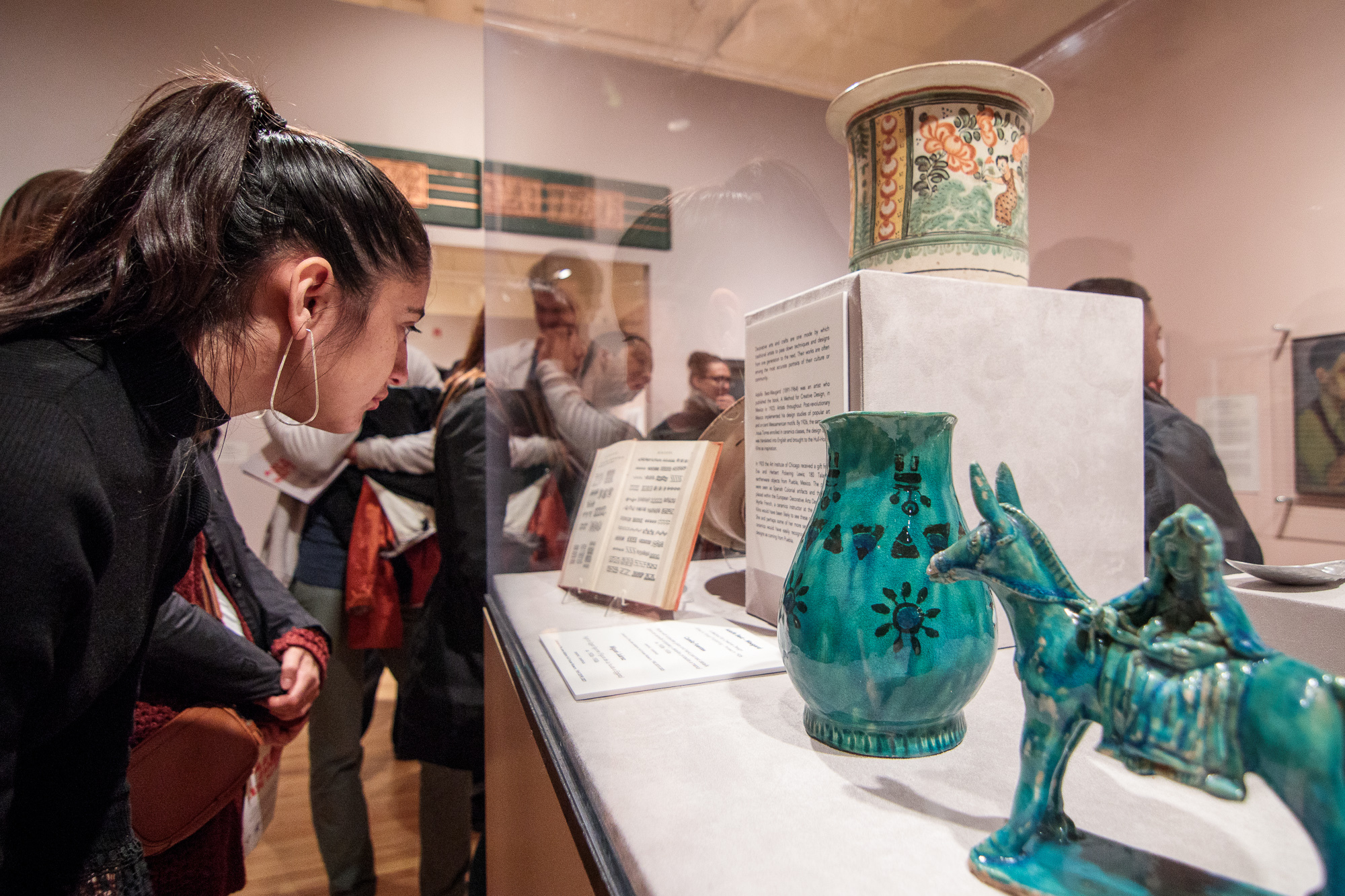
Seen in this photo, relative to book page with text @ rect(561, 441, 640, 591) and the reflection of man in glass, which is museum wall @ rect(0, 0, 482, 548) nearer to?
book page with text @ rect(561, 441, 640, 591)

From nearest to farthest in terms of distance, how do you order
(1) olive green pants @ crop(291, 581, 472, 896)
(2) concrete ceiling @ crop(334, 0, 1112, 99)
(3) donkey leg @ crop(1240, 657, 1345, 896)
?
(3) donkey leg @ crop(1240, 657, 1345, 896), (2) concrete ceiling @ crop(334, 0, 1112, 99), (1) olive green pants @ crop(291, 581, 472, 896)

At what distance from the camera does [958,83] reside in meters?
0.84

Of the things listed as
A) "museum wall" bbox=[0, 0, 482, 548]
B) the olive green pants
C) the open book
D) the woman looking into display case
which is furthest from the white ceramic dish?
"museum wall" bbox=[0, 0, 482, 548]

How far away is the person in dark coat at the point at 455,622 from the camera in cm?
154

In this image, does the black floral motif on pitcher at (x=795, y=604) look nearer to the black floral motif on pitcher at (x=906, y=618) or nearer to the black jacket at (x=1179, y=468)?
the black floral motif on pitcher at (x=906, y=618)

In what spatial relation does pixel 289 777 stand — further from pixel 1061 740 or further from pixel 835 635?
pixel 1061 740

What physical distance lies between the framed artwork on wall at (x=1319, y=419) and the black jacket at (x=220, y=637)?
1.47 m

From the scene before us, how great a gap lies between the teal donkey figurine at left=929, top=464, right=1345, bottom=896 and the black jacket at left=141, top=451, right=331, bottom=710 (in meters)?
0.87

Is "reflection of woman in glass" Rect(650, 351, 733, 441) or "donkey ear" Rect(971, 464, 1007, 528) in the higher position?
"reflection of woman in glass" Rect(650, 351, 733, 441)

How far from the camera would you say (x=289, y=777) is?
2.38 metres

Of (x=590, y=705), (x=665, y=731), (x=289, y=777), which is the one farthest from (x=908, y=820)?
(x=289, y=777)

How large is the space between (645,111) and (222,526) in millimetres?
1355

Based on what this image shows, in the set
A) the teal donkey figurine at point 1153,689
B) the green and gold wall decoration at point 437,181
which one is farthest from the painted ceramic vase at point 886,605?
the green and gold wall decoration at point 437,181

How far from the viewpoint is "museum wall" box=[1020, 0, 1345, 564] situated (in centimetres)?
96
